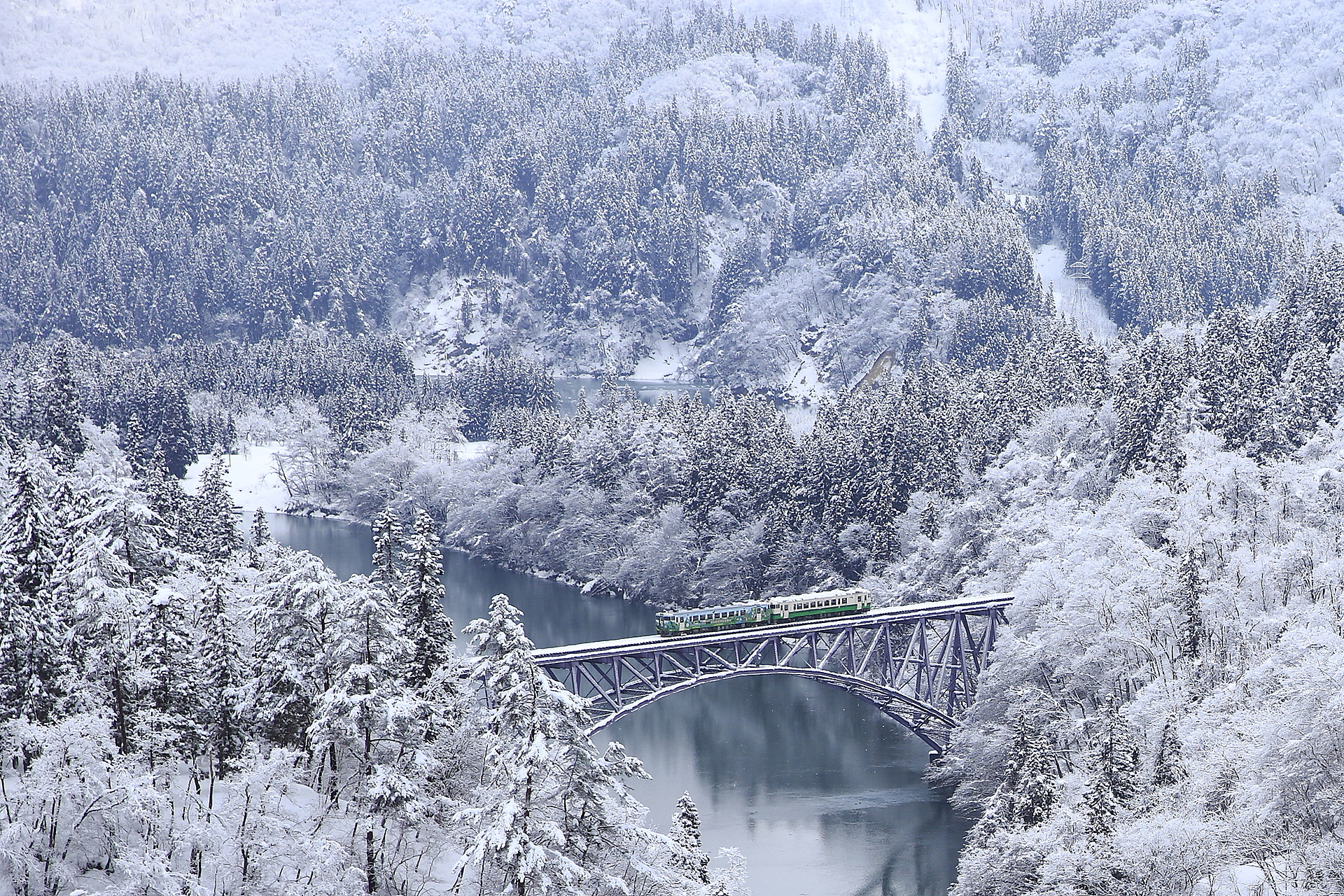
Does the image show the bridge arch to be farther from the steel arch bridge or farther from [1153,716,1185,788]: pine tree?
[1153,716,1185,788]: pine tree


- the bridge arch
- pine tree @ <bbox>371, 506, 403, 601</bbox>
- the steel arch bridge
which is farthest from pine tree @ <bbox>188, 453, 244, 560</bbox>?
the bridge arch

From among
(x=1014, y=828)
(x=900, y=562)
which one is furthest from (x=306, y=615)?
(x=900, y=562)

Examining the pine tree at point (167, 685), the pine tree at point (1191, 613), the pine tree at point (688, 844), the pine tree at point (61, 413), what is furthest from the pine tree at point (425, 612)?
the pine tree at point (61, 413)

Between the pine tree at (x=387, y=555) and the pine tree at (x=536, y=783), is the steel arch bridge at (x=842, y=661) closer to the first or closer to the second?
the pine tree at (x=387, y=555)

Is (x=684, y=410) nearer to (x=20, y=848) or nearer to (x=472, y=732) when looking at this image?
(x=472, y=732)

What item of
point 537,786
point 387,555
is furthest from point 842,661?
point 537,786
